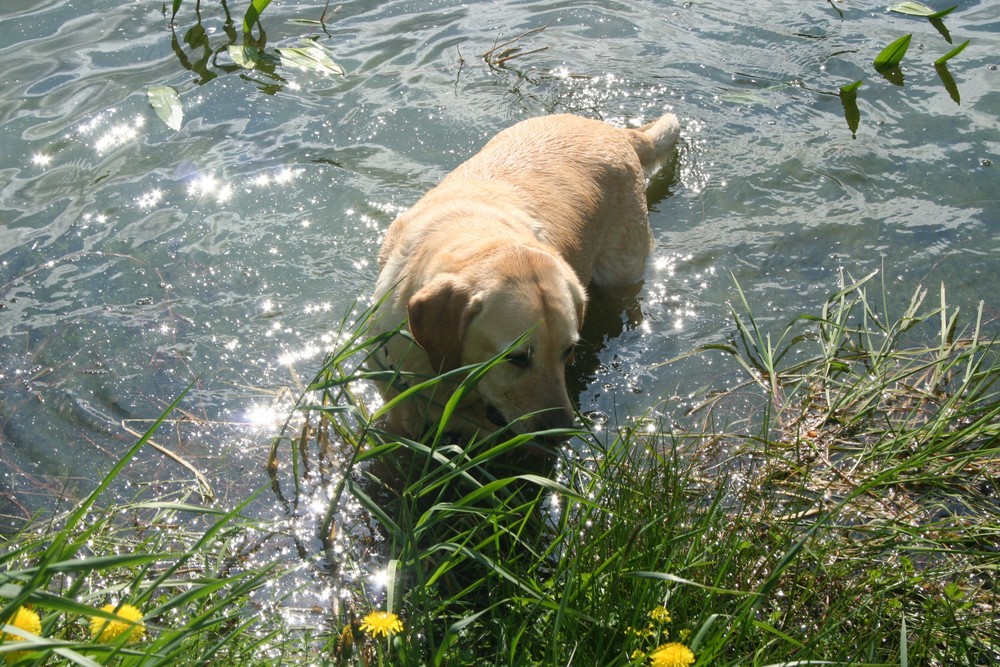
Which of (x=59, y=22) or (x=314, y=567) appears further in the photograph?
(x=59, y=22)

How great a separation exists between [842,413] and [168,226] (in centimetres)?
374

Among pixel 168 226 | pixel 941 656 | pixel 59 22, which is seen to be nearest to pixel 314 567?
pixel 941 656

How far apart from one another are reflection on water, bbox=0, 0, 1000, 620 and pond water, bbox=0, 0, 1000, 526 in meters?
0.02

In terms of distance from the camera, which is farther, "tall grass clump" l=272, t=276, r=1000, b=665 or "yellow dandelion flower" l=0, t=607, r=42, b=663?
"tall grass clump" l=272, t=276, r=1000, b=665

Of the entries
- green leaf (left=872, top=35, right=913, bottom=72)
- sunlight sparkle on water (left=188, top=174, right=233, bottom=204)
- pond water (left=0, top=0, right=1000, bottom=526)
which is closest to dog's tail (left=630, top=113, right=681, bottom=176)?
pond water (left=0, top=0, right=1000, bottom=526)

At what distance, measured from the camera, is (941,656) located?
98.5 inches

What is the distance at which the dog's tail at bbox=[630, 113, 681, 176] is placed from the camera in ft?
18.8

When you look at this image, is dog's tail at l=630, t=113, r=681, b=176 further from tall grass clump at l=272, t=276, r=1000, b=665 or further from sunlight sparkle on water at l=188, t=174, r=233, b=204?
sunlight sparkle on water at l=188, t=174, r=233, b=204

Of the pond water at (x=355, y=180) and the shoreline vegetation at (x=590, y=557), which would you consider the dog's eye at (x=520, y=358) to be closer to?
the shoreline vegetation at (x=590, y=557)

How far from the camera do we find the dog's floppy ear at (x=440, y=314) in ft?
10.9

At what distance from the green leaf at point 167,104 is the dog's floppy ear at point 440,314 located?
10.4 ft

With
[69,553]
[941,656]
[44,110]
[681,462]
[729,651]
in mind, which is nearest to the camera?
[69,553]

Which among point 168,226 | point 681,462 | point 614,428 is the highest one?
point 168,226

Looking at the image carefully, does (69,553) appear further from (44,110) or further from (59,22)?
(59,22)
